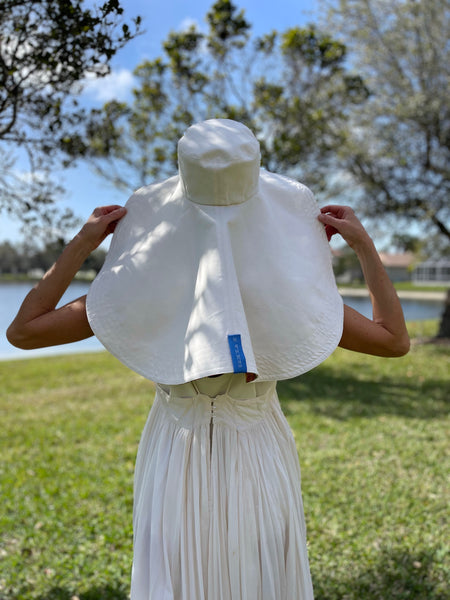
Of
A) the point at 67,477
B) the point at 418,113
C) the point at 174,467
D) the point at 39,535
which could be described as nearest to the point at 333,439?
the point at 67,477

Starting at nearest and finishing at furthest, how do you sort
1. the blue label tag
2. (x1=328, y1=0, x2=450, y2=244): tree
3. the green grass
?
1. the blue label tag
2. the green grass
3. (x1=328, y1=0, x2=450, y2=244): tree

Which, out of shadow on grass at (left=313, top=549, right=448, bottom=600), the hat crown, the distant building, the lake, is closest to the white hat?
the hat crown

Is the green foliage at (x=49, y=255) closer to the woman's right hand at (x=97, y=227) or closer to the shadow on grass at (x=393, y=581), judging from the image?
the woman's right hand at (x=97, y=227)

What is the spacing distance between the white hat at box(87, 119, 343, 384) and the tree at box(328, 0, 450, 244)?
9134mm

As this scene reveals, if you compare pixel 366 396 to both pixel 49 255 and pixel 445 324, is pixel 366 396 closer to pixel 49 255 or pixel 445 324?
pixel 49 255

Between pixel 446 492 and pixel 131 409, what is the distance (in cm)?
471

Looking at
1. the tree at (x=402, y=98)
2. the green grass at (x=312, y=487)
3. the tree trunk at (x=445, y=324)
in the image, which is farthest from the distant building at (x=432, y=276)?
the green grass at (x=312, y=487)

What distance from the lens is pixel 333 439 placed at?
591 centimetres

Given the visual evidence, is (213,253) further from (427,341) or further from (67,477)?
(427,341)

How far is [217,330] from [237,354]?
0.09 meters

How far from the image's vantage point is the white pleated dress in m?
1.53

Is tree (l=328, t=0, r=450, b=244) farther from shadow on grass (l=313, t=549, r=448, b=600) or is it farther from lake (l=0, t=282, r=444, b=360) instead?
shadow on grass (l=313, t=549, r=448, b=600)

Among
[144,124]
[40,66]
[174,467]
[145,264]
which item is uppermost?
[144,124]

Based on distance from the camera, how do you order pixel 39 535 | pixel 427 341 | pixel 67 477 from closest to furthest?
1. pixel 39 535
2. pixel 67 477
3. pixel 427 341
